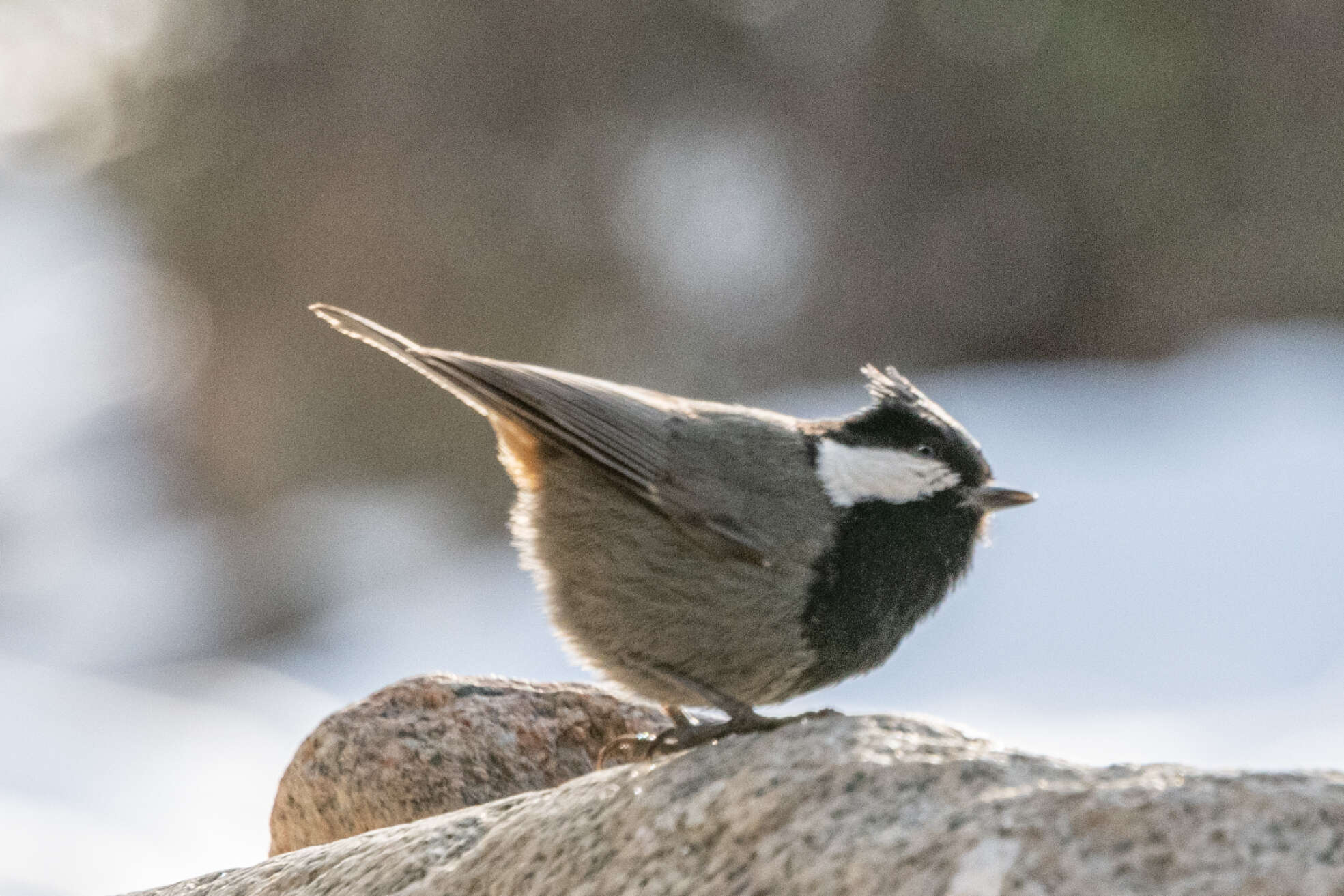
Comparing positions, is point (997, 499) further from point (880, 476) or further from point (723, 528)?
point (723, 528)

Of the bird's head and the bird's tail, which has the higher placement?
the bird's tail

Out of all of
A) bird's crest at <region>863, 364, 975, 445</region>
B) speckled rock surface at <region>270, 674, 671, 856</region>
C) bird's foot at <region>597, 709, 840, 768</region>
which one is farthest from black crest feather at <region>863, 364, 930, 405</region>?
speckled rock surface at <region>270, 674, 671, 856</region>

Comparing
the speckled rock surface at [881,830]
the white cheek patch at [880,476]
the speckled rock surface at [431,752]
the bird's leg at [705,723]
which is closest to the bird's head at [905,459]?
the white cheek patch at [880,476]

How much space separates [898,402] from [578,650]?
0.84 metres

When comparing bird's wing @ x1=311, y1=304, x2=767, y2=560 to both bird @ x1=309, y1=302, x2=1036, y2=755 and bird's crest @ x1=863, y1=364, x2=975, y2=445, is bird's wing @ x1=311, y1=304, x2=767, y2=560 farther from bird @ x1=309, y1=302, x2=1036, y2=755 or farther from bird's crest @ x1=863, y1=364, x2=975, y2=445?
bird's crest @ x1=863, y1=364, x2=975, y2=445

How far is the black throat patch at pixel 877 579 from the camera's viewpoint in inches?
98.3

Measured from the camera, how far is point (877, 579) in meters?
2.54

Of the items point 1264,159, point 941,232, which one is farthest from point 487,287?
point 1264,159

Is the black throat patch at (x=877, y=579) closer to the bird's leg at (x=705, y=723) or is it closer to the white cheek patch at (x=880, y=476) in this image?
the white cheek patch at (x=880, y=476)

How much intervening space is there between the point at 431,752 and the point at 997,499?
1424 mm

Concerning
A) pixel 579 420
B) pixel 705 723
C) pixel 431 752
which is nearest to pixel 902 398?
pixel 579 420

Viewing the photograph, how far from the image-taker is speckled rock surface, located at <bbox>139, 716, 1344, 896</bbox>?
61.2 inches

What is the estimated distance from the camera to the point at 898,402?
108 inches

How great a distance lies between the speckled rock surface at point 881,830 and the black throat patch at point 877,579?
390mm
